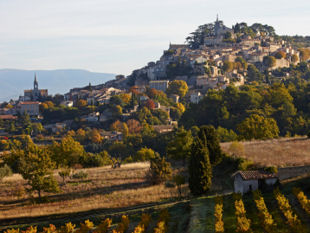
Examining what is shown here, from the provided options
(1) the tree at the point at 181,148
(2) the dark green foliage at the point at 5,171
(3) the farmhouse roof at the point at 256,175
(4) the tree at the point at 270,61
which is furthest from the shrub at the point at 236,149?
(4) the tree at the point at 270,61

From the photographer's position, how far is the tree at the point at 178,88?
469 ft

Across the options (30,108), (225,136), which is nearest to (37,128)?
(30,108)

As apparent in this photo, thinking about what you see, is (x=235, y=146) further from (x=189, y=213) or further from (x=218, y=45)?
(x=218, y=45)

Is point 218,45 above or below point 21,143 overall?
above

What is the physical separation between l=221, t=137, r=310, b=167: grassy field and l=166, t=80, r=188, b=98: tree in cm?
9345

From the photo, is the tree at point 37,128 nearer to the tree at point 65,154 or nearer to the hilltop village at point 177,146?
the hilltop village at point 177,146

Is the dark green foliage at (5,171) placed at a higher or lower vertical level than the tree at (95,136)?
higher

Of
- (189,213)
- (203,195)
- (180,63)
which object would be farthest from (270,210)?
(180,63)

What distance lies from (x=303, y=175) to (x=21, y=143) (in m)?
91.4

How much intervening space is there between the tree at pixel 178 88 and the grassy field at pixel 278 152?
93453 millimetres

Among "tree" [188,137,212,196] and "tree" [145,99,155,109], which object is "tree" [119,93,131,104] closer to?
"tree" [145,99,155,109]

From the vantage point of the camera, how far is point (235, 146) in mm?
46250

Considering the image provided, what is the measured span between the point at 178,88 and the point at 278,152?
10086cm

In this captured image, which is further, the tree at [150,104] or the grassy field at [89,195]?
the tree at [150,104]
